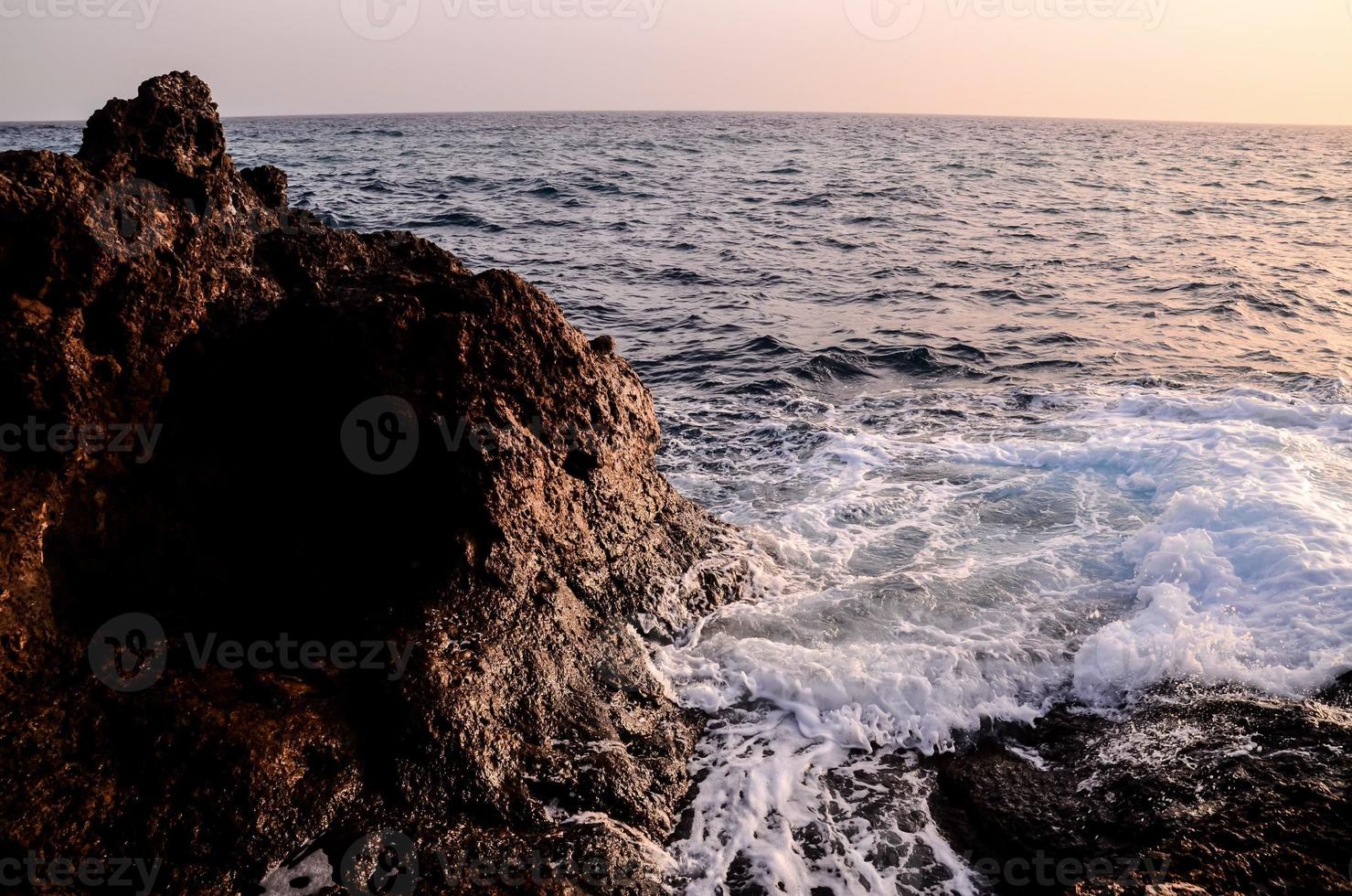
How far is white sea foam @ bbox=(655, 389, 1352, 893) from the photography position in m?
3.43

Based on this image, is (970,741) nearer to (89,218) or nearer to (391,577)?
(391,577)

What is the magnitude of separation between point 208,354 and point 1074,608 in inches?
192

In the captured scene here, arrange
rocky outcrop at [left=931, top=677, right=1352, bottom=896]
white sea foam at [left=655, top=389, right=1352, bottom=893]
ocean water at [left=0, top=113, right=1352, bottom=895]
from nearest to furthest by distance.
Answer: rocky outcrop at [left=931, top=677, right=1352, bottom=896], white sea foam at [left=655, top=389, right=1352, bottom=893], ocean water at [left=0, top=113, right=1352, bottom=895]

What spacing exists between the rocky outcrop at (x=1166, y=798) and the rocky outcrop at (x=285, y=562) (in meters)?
1.35

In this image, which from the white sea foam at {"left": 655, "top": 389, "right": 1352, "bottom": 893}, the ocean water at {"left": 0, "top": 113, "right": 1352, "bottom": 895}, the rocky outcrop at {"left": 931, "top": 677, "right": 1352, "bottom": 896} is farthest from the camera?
the ocean water at {"left": 0, "top": 113, "right": 1352, "bottom": 895}

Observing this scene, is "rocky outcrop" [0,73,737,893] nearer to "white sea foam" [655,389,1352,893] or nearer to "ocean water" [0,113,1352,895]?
"white sea foam" [655,389,1352,893]

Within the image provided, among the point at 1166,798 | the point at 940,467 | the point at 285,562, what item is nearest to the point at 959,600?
the point at 1166,798

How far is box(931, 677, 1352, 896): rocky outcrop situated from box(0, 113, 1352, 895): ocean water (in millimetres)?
151

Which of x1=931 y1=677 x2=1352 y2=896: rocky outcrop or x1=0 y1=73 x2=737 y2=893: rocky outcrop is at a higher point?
x1=0 y1=73 x2=737 y2=893: rocky outcrop

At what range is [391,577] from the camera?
3.64 metres

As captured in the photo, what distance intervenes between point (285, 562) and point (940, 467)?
526 cm

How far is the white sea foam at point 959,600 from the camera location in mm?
3428

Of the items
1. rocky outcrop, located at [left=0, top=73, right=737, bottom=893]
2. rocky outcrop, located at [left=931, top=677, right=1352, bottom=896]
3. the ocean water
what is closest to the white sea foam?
the ocean water

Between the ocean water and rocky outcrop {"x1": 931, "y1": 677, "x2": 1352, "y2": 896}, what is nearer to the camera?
rocky outcrop {"x1": 931, "y1": 677, "x2": 1352, "y2": 896}
